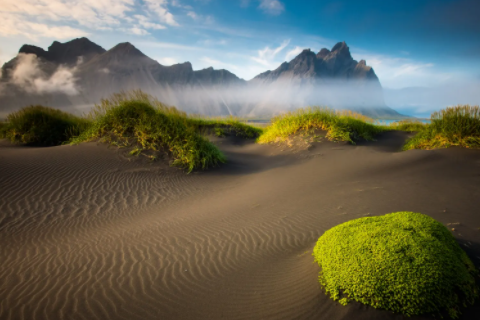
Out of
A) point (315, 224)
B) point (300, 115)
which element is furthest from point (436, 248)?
point (300, 115)

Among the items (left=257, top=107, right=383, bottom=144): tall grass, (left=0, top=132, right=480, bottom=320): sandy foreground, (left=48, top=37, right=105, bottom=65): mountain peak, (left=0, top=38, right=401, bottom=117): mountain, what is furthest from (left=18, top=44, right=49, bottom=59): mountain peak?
(left=257, top=107, right=383, bottom=144): tall grass

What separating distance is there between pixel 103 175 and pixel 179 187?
2.31 metres

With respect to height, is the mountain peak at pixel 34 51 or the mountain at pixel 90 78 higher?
the mountain peak at pixel 34 51

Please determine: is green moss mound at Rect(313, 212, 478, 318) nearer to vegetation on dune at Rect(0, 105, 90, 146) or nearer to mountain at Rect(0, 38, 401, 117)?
vegetation on dune at Rect(0, 105, 90, 146)

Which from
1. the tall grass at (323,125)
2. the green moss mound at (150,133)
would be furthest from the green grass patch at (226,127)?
the green moss mound at (150,133)

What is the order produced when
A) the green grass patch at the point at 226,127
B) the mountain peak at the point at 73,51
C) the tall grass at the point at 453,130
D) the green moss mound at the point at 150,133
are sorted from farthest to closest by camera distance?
the mountain peak at the point at 73,51
the green grass patch at the point at 226,127
the green moss mound at the point at 150,133
the tall grass at the point at 453,130

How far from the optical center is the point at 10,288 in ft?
9.46

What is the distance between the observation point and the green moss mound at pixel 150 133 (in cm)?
849

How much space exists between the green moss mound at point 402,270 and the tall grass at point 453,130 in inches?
273

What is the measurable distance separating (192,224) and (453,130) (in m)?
9.01

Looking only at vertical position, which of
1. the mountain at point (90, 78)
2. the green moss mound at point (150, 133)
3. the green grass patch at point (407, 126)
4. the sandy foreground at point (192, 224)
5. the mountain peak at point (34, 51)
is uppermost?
the mountain peak at point (34, 51)

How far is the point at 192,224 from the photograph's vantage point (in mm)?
4684

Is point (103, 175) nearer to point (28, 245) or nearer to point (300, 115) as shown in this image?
point (28, 245)

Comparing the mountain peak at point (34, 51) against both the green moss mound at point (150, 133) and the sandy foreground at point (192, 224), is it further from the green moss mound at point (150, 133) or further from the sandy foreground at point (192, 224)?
the sandy foreground at point (192, 224)
